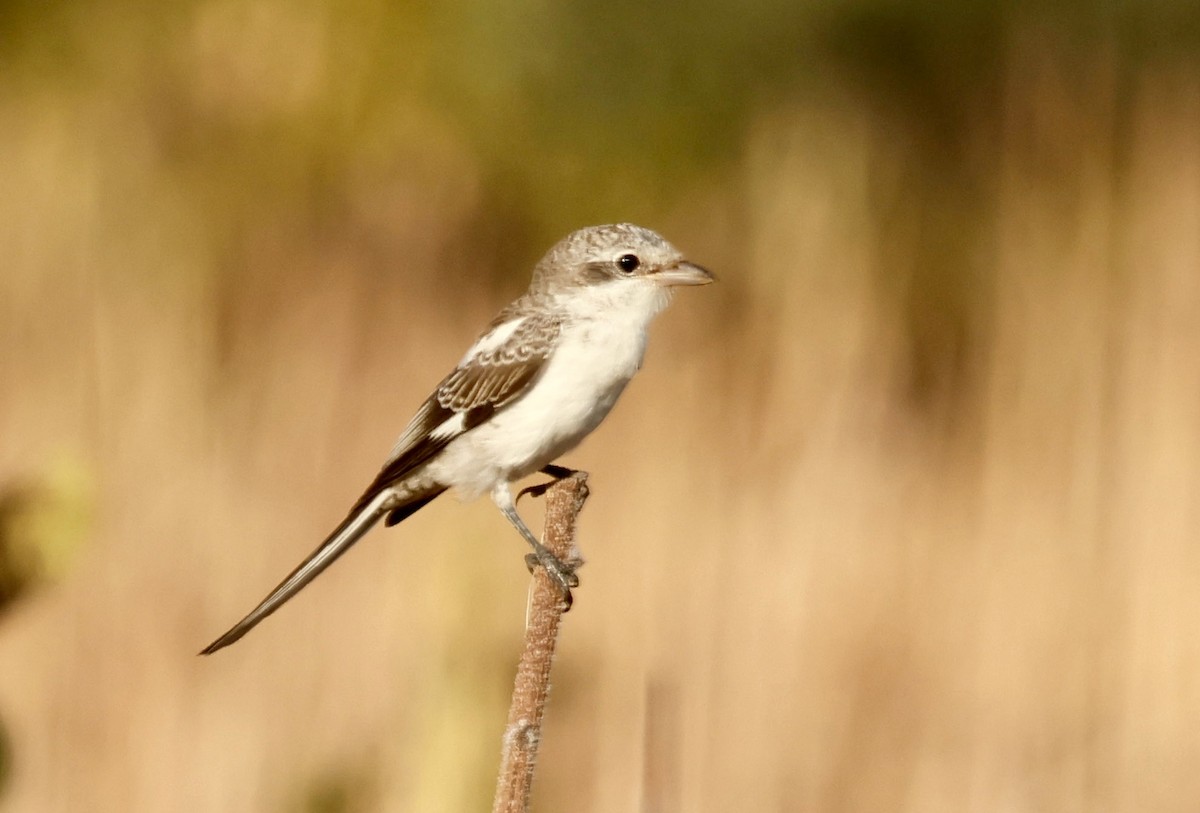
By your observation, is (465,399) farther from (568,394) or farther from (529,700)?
(529,700)

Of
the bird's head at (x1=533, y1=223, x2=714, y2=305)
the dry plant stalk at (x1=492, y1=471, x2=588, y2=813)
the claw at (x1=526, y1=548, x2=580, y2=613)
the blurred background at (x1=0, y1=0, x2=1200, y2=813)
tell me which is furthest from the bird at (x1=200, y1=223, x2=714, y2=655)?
the dry plant stalk at (x1=492, y1=471, x2=588, y2=813)

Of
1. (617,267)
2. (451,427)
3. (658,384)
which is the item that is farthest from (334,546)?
(658,384)

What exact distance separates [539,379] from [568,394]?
0.13 meters

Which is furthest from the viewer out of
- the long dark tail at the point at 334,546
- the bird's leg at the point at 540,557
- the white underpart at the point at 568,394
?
the white underpart at the point at 568,394

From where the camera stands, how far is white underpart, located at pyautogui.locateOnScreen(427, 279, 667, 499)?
9.53 feet

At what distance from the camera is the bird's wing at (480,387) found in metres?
3.03

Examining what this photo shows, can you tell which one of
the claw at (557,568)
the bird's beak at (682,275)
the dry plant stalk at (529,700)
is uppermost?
the bird's beak at (682,275)

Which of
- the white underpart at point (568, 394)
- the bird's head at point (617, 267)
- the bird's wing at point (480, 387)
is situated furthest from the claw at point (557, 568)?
the bird's head at point (617, 267)

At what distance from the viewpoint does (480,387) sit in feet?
10.1

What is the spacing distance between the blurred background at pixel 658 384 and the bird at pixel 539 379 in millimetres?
448

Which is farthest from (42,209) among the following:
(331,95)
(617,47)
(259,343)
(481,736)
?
(481,736)

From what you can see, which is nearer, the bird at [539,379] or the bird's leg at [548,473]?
the bird at [539,379]

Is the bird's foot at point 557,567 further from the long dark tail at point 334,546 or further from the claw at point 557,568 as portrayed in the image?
the long dark tail at point 334,546

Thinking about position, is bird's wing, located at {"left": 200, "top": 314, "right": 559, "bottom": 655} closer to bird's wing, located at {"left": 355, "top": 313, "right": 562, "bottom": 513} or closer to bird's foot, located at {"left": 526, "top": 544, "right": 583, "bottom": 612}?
bird's wing, located at {"left": 355, "top": 313, "right": 562, "bottom": 513}
